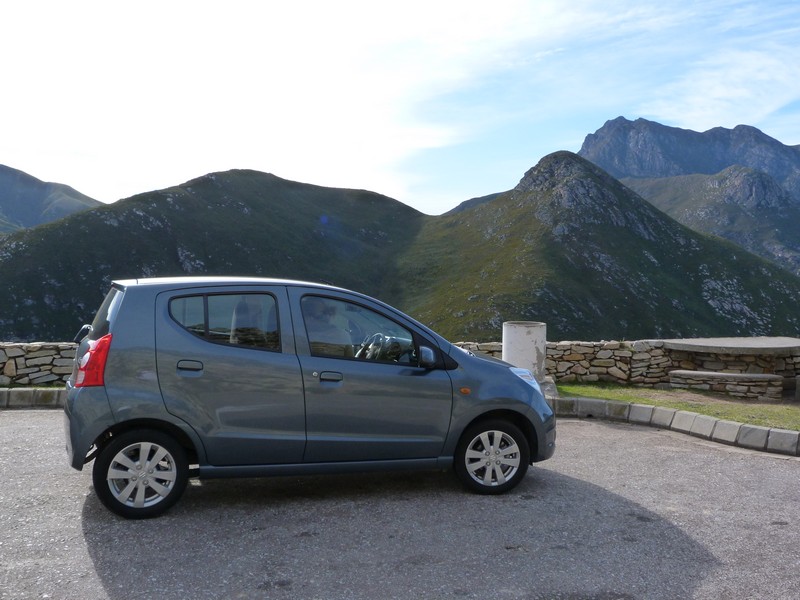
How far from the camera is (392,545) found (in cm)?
462

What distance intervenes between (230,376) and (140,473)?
Result: 38.0 inches

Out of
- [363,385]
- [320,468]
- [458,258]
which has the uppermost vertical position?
[458,258]

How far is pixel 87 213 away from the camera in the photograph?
101938mm

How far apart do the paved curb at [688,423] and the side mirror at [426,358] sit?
4.26 m

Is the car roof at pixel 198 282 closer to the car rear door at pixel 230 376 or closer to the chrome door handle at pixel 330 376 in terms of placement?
the car rear door at pixel 230 376

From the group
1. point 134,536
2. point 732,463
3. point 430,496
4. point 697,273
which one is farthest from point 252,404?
point 697,273

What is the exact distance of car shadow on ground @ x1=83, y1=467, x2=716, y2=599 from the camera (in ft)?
13.1

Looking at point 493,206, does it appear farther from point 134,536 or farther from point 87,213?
point 134,536

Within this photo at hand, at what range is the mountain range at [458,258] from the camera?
286 feet

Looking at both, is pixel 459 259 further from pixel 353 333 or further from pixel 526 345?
pixel 353 333

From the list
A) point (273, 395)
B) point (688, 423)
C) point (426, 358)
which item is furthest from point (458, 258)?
point (273, 395)

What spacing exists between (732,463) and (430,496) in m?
3.47

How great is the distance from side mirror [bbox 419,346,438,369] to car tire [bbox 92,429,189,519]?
2.02m

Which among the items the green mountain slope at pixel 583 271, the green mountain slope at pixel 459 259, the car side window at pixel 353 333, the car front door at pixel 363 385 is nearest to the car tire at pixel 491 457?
the car front door at pixel 363 385
